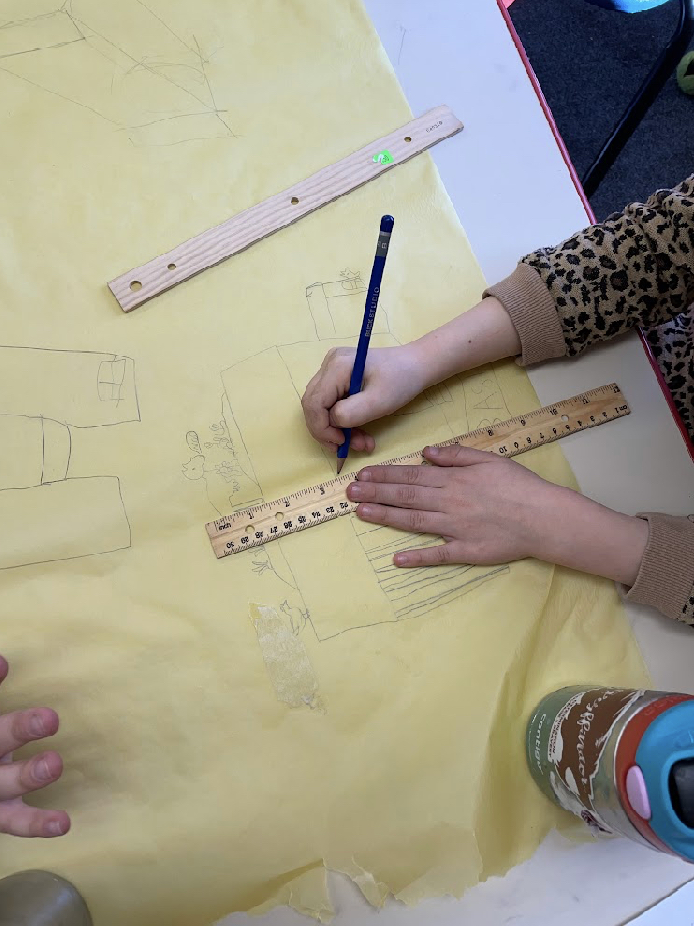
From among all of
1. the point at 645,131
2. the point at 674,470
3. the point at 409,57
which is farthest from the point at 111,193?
the point at 645,131

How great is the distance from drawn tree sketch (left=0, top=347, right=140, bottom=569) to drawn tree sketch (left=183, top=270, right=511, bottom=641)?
0.30 ft

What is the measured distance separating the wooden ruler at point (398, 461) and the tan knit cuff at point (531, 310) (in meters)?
0.07

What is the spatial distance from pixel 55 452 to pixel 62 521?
0.24ft

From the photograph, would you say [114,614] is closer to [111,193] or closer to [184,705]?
[184,705]

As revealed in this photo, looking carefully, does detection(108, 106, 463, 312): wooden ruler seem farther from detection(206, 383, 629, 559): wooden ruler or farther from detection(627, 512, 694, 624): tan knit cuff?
detection(627, 512, 694, 624): tan knit cuff

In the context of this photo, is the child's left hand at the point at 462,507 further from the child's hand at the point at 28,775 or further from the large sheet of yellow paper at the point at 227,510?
the child's hand at the point at 28,775

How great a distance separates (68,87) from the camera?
0.79 metres

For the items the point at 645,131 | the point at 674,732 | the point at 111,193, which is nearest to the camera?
the point at 674,732

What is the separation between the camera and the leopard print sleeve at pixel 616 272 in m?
0.77

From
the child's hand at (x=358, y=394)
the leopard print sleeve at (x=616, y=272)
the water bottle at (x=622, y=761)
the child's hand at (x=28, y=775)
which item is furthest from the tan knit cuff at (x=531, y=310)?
the child's hand at (x=28, y=775)

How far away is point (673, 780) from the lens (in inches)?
20.1

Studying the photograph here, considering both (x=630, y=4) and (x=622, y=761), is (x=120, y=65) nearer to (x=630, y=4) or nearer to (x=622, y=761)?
(x=630, y=4)

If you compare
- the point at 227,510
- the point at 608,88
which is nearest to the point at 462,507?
the point at 227,510

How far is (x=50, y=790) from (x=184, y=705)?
14 centimetres
